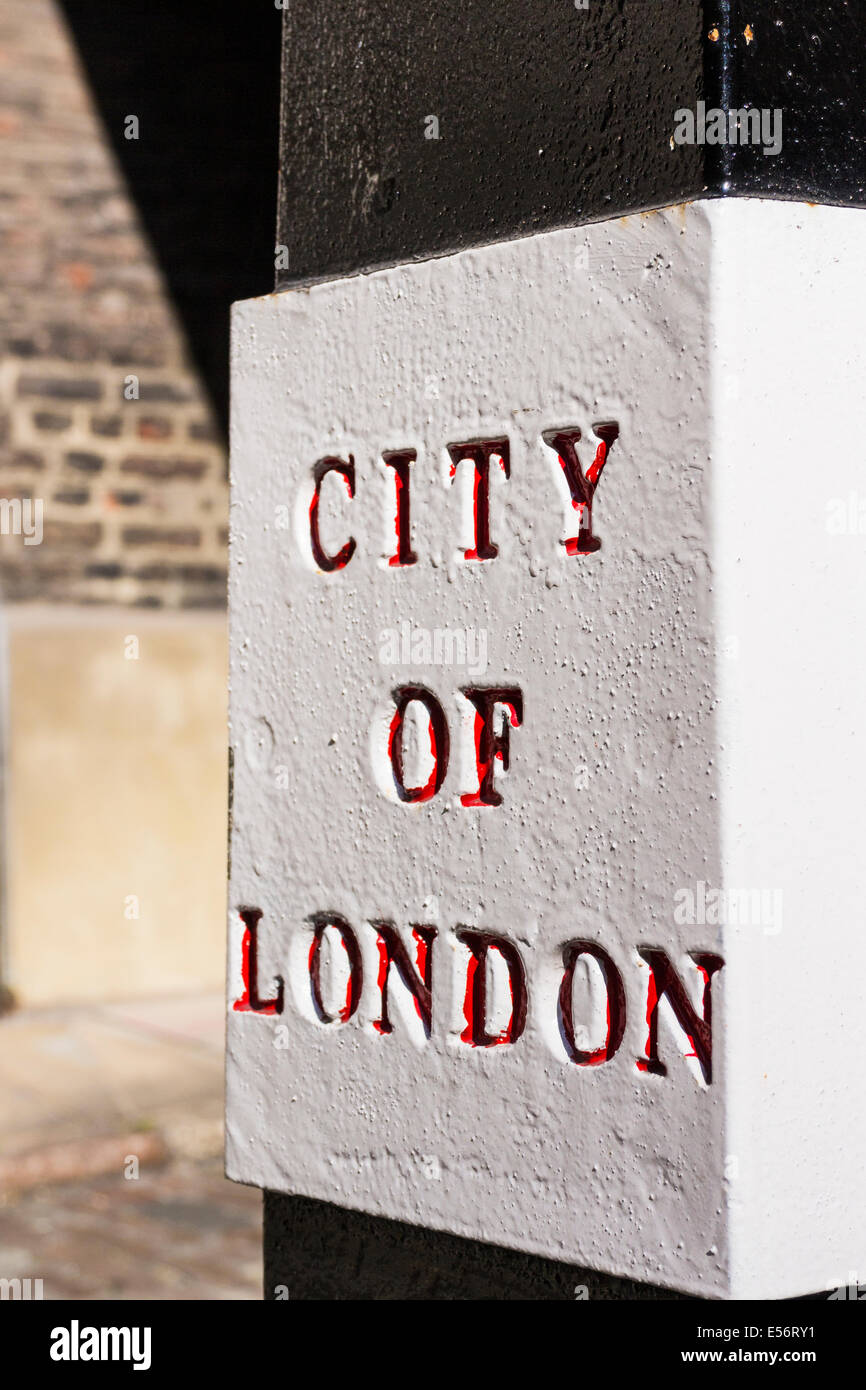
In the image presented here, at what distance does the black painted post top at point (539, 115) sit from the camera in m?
1.62

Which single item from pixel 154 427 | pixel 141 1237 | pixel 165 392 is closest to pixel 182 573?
pixel 154 427

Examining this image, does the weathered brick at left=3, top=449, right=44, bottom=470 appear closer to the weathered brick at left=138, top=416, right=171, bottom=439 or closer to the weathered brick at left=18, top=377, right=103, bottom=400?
the weathered brick at left=18, top=377, right=103, bottom=400

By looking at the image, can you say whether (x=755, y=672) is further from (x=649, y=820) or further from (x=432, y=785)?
(x=432, y=785)

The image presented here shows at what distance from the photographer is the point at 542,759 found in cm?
167

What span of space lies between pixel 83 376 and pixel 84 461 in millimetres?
329

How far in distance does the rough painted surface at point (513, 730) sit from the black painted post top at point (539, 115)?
0.22 ft

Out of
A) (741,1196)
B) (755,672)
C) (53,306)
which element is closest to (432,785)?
(755,672)

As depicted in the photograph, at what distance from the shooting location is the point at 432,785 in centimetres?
177

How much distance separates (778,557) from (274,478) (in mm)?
631

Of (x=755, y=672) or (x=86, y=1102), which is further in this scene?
(x=86, y=1102)

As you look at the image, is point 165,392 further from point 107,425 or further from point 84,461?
point 84,461

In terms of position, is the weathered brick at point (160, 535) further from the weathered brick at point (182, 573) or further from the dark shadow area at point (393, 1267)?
the dark shadow area at point (393, 1267)

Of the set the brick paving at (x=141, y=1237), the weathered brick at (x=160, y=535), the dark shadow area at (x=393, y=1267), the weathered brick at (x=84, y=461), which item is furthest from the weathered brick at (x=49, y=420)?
the dark shadow area at (x=393, y=1267)

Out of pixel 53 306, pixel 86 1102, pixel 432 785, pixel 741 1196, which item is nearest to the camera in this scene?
pixel 741 1196
